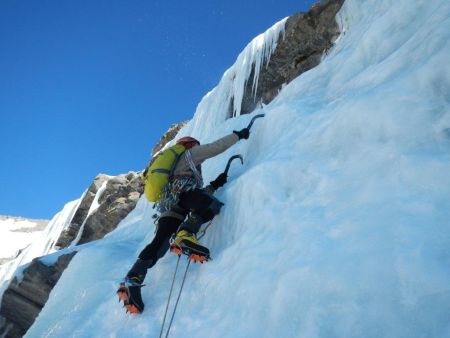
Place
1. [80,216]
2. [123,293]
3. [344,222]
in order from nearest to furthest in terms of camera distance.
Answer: [344,222], [123,293], [80,216]

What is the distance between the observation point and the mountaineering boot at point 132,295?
3.50 metres

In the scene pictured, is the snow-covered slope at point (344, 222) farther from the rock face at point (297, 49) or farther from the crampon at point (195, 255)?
the rock face at point (297, 49)

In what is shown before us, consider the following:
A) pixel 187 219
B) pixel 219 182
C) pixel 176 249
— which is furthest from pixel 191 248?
pixel 219 182

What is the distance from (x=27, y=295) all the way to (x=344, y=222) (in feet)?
29.0

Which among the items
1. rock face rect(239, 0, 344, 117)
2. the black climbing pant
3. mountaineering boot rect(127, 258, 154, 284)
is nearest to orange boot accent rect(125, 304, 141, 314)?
mountaineering boot rect(127, 258, 154, 284)

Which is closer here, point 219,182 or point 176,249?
point 176,249

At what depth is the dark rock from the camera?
17219 millimetres

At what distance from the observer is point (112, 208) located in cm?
1472

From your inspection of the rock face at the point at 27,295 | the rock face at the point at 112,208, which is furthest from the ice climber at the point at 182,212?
the rock face at the point at 112,208

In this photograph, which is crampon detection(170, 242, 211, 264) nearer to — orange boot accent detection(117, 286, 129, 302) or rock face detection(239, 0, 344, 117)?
orange boot accent detection(117, 286, 129, 302)

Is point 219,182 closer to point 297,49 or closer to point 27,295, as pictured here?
point 27,295

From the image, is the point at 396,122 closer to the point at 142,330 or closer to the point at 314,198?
the point at 314,198

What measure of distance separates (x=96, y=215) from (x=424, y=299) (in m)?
15.2

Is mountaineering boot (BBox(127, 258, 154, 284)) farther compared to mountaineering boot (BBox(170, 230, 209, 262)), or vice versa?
mountaineering boot (BBox(127, 258, 154, 284))
